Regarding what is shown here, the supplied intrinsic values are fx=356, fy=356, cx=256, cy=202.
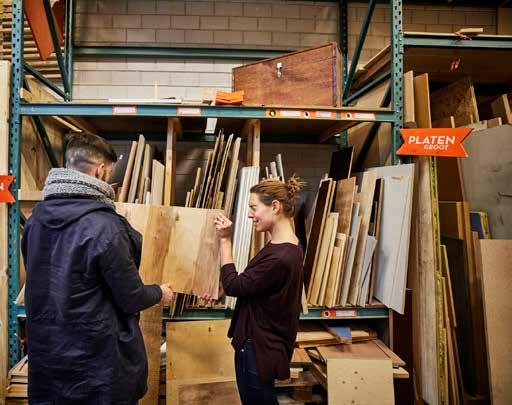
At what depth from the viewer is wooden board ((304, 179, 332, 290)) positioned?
2281 millimetres

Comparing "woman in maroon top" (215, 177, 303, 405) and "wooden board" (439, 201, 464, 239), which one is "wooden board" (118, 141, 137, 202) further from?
"wooden board" (439, 201, 464, 239)

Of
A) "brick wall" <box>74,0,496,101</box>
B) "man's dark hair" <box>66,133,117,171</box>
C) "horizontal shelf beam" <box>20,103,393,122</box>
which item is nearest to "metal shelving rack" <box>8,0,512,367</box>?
"horizontal shelf beam" <box>20,103,393,122</box>

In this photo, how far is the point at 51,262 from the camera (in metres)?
1.34

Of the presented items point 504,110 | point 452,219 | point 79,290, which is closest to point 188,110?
point 79,290

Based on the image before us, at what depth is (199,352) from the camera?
7.25 feet

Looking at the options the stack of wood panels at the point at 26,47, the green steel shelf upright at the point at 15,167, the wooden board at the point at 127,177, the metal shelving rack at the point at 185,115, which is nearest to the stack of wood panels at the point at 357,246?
the metal shelving rack at the point at 185,115

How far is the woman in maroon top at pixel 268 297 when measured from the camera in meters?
1.52

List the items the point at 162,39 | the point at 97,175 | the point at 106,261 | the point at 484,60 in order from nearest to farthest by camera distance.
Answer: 1. the point at 106,261
2. the point at 97,175
3. the point at 484,60
4. the point at 162,39

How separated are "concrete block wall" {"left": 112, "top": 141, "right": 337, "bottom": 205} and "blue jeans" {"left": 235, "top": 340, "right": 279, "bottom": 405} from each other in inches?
77.3

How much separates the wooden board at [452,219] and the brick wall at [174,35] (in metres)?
2.01

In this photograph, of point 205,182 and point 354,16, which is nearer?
point 205,182

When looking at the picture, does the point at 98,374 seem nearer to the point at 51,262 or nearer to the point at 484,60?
the point at 51,262

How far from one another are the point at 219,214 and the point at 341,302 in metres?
1.01

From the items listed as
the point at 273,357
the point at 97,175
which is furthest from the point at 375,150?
the point at 97,175
